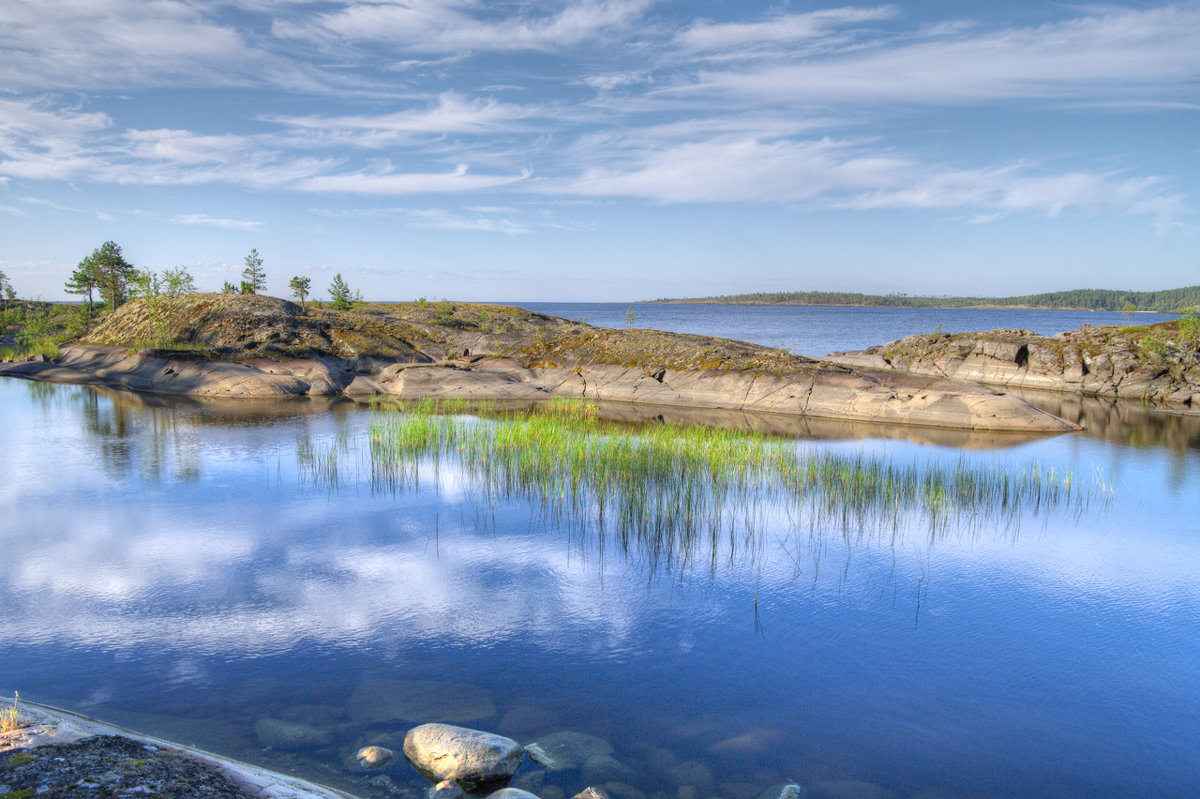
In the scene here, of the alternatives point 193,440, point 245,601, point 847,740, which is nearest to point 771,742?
point 847,740

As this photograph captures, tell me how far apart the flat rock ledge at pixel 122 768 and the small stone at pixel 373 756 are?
51 cm

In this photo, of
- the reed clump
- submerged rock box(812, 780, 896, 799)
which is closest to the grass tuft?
submerged rock box(812, 780, 896, 799)

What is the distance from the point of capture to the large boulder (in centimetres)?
625

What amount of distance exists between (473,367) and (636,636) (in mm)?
30319

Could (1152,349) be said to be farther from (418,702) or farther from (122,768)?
(122,768)

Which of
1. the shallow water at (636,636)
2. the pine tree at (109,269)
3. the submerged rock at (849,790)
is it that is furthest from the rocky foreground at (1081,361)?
the pine tree at (109,269)

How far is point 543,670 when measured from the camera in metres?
8.47

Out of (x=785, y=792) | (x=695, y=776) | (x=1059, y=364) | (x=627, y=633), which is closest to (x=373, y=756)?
(x=695, y=776)

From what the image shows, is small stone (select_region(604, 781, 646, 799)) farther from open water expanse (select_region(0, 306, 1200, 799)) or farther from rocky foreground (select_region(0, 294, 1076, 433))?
rocky foreground (select_region(0, 294, 1076, 433))

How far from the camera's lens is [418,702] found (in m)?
7.66

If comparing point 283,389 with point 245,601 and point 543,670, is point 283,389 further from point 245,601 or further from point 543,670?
point 543,670

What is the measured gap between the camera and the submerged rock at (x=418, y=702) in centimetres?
738

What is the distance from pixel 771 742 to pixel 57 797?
19.5ft

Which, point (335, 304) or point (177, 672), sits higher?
point (335, 304)
